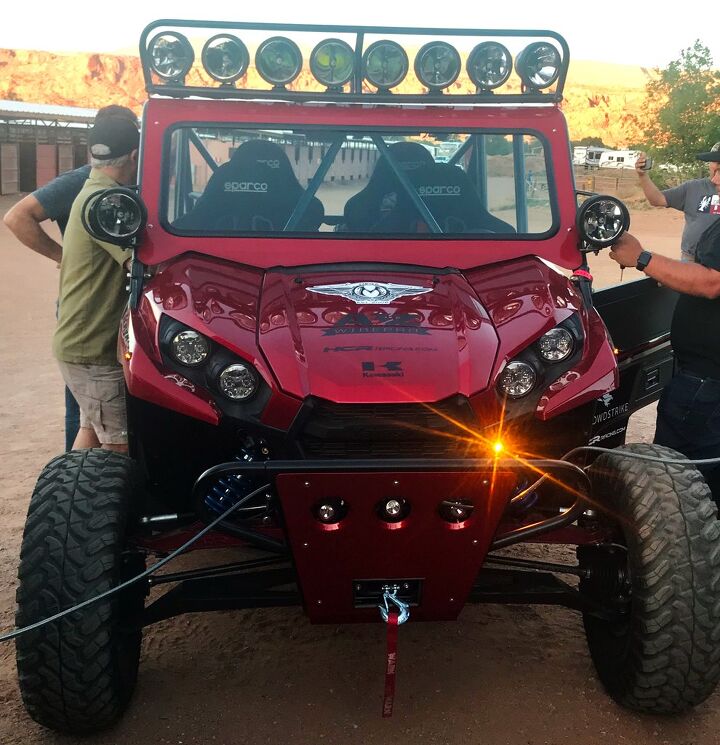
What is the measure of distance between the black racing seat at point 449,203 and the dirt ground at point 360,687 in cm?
168

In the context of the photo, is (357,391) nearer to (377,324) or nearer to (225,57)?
(377,324)

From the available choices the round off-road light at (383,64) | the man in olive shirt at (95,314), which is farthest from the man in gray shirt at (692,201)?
the man in olive shirt at (95,314)

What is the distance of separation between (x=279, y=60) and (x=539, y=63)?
1117 millimetres

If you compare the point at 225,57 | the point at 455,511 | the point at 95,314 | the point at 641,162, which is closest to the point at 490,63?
the point at 225,57

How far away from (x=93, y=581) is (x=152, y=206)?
1.66m

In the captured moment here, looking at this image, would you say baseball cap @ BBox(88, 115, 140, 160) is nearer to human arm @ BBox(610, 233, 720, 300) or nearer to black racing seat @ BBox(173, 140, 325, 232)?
black racing seat @ BBox(173, 140, 325, 232)

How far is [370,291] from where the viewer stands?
3439 millimetres

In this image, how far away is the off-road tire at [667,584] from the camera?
3.07 m

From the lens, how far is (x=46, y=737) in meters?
3.26

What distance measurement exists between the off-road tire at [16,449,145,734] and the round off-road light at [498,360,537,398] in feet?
4.23

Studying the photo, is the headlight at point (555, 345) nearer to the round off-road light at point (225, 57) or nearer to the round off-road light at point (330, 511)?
the round off-road light at point (330, 511)

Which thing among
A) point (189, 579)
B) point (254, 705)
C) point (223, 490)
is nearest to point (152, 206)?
point (223, 490)

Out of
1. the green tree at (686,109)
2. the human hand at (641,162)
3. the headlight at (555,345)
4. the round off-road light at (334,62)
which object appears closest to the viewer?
the headlight at (555,345)

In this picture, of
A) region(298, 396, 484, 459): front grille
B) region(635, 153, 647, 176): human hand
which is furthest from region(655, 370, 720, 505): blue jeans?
region(635, 153, 647, 176): human hand
